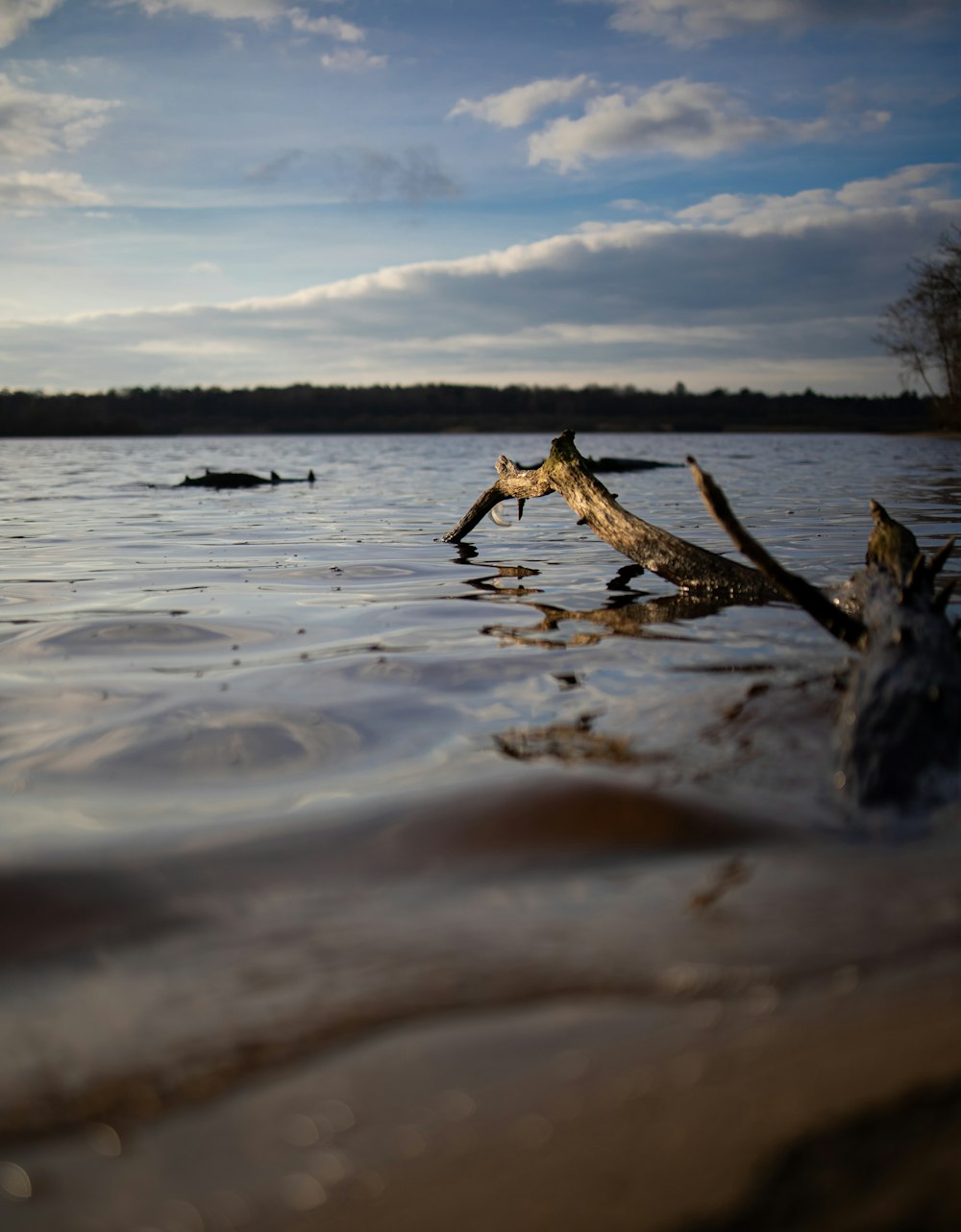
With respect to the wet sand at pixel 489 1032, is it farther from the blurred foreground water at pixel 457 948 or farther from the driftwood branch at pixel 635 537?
the driftwood branch at pixel 635 537

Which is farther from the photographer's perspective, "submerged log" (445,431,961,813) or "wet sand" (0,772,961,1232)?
"submerged log" (445,431,961,813)

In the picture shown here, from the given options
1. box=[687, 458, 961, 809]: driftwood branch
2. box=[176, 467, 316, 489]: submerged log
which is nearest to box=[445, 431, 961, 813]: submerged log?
box=[687, 458, 961, 809]: driftwood branch

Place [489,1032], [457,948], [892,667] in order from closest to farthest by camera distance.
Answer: [489,1032] → [457,948] → [892,667]

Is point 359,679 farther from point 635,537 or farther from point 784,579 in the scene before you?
point 635,537

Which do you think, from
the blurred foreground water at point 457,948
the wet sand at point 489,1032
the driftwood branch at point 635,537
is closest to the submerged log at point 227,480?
the driftwood branch at point 635,537

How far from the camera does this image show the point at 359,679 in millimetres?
4941

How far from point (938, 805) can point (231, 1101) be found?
2309 millimetres

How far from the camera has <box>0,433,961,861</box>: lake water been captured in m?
3.49

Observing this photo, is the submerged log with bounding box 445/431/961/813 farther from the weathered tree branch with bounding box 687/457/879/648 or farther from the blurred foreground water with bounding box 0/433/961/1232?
the blurred foreground water with bounding box 0/433/961/1232

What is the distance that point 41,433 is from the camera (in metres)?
93.1

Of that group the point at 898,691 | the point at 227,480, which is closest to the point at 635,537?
the point at 898,691

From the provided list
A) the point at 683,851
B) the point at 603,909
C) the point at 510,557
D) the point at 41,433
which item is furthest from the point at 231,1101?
the point at 41,433

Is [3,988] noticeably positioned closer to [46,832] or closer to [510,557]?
[46,832]

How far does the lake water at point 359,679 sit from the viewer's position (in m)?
3.49
